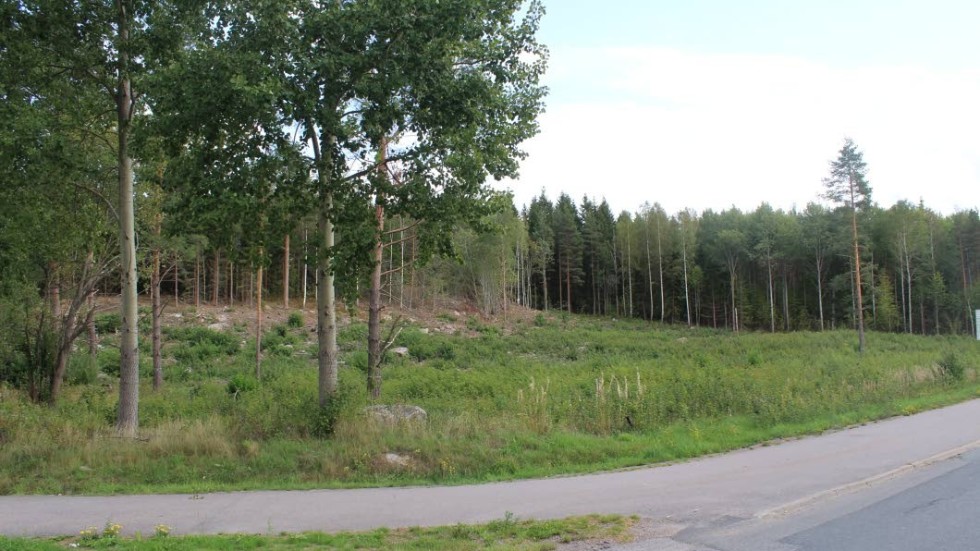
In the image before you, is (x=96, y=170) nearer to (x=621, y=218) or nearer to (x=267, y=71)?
(x=267, y=71)

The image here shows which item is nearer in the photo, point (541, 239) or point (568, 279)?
point (541, 239)

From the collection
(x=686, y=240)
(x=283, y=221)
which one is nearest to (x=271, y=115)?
(x=283, y=221)

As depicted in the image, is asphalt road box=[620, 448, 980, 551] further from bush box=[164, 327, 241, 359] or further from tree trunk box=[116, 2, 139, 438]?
bush box=[164, 327, 241, 359]

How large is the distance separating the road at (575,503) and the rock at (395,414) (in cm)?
301

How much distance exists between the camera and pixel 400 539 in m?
6.12

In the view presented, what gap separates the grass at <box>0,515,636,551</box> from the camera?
5.83m

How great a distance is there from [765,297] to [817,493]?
74.0 metres

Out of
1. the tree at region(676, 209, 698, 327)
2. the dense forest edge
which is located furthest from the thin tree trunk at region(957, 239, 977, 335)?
the dense forest edge

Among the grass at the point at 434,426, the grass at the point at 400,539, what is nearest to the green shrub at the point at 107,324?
the grass at the point at 434,426

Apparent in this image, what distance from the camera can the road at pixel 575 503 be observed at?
6.70m

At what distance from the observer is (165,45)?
12016 millimetres

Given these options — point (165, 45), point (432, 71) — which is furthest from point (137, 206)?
point (432, 71)

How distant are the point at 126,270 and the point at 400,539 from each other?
9040mm

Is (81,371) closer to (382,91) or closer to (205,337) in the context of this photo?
(205,337)
